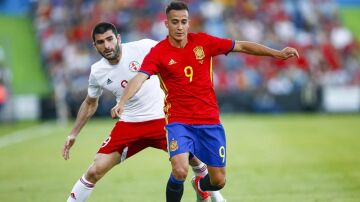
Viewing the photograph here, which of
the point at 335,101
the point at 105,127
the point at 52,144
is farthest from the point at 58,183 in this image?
the point at 335,101

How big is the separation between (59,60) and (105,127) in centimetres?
639

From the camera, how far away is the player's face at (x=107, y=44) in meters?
9.00

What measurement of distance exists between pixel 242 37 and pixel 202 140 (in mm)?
22354

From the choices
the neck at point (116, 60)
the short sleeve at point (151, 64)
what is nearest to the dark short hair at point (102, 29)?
the neck at point (116, 60)

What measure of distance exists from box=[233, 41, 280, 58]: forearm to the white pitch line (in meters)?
12.6

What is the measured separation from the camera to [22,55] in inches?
1257

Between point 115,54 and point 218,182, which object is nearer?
point 218,182

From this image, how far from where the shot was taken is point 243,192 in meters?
11.2

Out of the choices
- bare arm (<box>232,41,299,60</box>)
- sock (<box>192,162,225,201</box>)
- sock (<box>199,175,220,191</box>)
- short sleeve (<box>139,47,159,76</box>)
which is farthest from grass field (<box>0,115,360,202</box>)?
short sleeve (<box>139,47,159,76</box>)

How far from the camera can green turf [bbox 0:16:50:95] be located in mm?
29547

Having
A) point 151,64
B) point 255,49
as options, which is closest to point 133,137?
point 151,64

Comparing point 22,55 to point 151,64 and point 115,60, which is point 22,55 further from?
point 151,64

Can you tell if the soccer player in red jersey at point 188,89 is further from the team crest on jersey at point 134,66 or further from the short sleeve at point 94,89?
the short sleeve at point 94,89

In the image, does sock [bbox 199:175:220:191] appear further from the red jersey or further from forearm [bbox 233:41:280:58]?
forearm [bbox 233:41:280:58]
